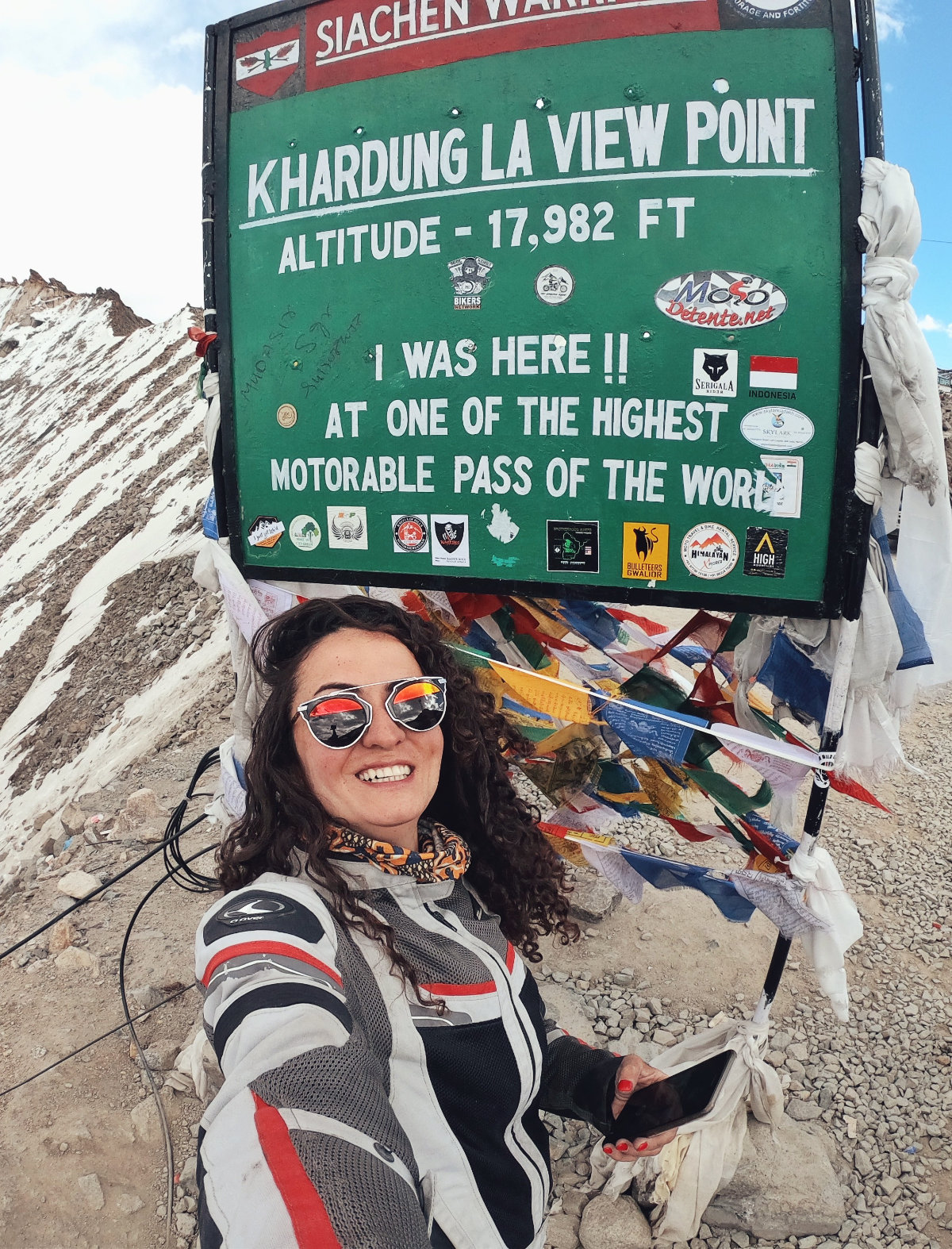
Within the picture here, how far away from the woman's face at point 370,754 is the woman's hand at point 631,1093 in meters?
0.92

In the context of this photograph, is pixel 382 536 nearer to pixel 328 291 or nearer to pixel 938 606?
pixel 328 291

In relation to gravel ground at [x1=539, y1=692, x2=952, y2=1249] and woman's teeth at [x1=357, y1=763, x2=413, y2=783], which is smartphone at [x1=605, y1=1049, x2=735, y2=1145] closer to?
gravel ground at [x1=539, y1=692, x2=952, y2=1249]

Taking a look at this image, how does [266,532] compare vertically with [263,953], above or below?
above

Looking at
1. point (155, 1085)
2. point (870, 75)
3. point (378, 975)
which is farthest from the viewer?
point (155, 1085)

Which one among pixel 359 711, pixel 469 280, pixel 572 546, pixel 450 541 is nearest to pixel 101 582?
pixel 450 541

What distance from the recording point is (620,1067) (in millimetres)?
2283

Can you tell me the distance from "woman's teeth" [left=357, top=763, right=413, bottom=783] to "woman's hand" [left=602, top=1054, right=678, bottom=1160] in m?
1.08

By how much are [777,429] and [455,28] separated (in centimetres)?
157

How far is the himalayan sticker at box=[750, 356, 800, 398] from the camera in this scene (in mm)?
2268

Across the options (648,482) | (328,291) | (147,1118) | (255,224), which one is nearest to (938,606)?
(648,482)

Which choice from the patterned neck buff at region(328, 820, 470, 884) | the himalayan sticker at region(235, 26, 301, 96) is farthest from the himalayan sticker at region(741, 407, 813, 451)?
the himalayan sticker at region(235, 26, 301, 96)

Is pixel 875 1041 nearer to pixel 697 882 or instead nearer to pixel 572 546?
pixel 697 882

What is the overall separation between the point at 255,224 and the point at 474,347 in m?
0.97

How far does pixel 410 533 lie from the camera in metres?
2.79
